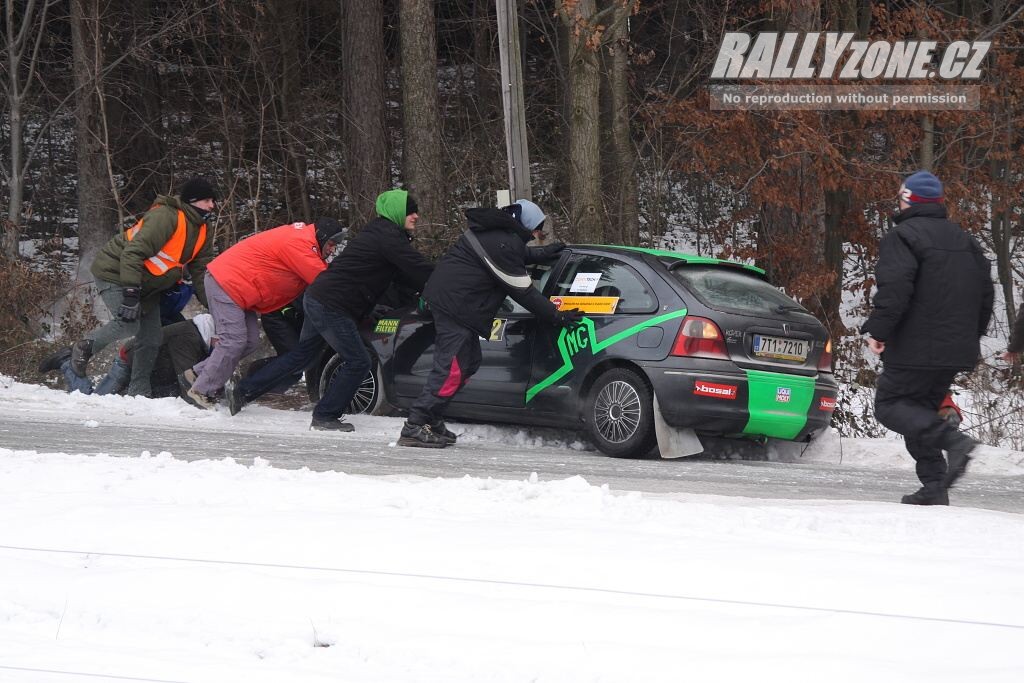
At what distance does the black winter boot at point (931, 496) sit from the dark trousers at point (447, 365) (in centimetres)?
344

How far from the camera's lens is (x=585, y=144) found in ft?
47.5

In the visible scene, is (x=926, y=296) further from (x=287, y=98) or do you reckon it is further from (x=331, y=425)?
(x=287, y=98)

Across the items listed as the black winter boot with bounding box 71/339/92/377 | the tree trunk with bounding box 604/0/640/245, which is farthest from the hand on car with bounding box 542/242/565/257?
the tree trunk with bounding box 604/0/640/245

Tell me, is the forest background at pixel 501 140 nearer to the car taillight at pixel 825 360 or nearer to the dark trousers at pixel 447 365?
the car taillight at pixel 825 360

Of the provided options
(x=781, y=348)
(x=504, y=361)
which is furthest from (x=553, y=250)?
(x=781, y=348)

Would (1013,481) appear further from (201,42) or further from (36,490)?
(201,42)

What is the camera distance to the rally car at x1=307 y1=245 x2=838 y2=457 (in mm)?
8914

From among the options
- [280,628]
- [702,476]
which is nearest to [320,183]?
[702,476]

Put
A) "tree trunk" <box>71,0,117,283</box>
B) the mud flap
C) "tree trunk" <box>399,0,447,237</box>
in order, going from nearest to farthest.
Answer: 1. the mud flap
2. "tree trunk" <box>399,0,447,237</box>
3. "tree trunk" <box>71,0,117,283</box>

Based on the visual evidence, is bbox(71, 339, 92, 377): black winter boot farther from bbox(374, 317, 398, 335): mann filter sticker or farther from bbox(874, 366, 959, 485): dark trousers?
bbox(874, 366, 959, 485): dark trousers

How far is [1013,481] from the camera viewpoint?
335 inches

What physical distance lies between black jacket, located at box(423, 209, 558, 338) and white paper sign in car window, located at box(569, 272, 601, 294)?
330mm

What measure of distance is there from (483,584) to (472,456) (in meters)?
4.24

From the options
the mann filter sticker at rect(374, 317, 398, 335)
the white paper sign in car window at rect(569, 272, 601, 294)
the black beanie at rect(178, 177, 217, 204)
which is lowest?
the mann filter sticker at rect(374, 317, 398, 335)
